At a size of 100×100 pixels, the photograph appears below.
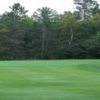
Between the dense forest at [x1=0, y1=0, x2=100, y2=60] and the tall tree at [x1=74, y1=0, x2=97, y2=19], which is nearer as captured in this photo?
the dense forest at [x1=0, y1=0, x2=100, y2=60]

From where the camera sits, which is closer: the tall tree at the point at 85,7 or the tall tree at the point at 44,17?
the tall tree at the point at 44,17

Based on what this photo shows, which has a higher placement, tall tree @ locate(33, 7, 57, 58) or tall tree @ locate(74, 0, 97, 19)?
tall tree @ locate(74, 0, 97, 19)

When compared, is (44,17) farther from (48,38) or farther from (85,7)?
(85,7)

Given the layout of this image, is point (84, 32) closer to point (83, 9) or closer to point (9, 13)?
point (9, 13)

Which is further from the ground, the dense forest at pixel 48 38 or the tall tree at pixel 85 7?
the tall tree at pixel 85 7

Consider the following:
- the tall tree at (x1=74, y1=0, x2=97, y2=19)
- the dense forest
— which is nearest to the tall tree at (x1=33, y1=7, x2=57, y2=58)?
the dense forest

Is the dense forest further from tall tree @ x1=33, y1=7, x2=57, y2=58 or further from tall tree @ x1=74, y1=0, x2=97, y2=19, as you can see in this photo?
tall tree @ x1=74, y1=0, x2=97, y2=19

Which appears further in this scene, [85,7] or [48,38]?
[85,7]

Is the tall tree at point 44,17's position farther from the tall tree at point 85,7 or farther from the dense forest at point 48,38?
the tall tree at point 85,7

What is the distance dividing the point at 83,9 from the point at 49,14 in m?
20.6

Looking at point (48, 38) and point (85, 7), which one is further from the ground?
point (85, 7)

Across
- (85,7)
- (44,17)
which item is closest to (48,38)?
(44,17)

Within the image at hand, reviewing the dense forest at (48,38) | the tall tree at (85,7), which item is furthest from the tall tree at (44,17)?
the tall tree at (85,7)

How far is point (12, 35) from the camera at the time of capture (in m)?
56.7
